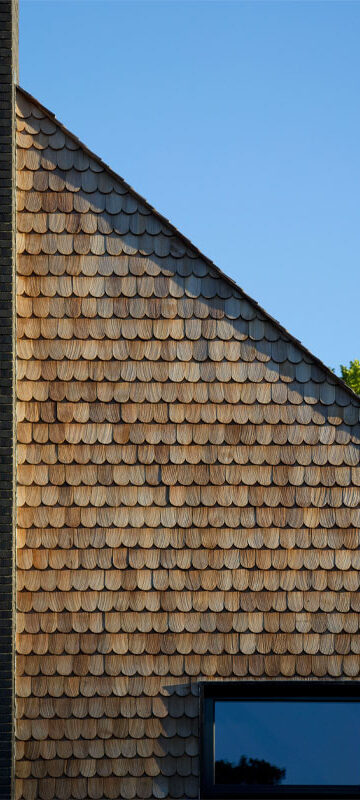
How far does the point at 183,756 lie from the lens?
765 centimetres

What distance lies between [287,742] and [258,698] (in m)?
0.43

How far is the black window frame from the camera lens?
765 cm

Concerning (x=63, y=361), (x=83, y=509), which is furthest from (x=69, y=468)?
(x=63, y=361)

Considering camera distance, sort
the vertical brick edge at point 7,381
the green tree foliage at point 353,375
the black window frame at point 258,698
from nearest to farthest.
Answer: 1. the vertical brick edge at point 7,381
2. the black window frame at point 258,698
3. the green tree foliage at point 353,375

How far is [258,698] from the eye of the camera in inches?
306

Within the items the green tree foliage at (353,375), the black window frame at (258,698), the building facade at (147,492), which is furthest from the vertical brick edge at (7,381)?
the green tree foliage at (353,375)

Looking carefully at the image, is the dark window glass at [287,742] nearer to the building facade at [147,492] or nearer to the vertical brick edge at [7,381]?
the building facade at [147,492]

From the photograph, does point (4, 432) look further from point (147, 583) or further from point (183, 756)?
point (183, 756)

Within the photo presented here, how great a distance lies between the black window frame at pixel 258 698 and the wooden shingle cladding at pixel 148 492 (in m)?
0.09

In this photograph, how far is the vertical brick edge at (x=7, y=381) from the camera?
24.5ft

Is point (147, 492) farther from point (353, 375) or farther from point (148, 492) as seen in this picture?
point (353, 375)

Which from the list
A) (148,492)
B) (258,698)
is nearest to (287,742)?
(258,698)

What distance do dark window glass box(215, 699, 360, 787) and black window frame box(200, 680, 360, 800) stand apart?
0.05 m

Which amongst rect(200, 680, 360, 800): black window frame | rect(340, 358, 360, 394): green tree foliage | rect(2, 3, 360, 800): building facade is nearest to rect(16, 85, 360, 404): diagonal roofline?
rect(2, 3, 360, 800): building facade
